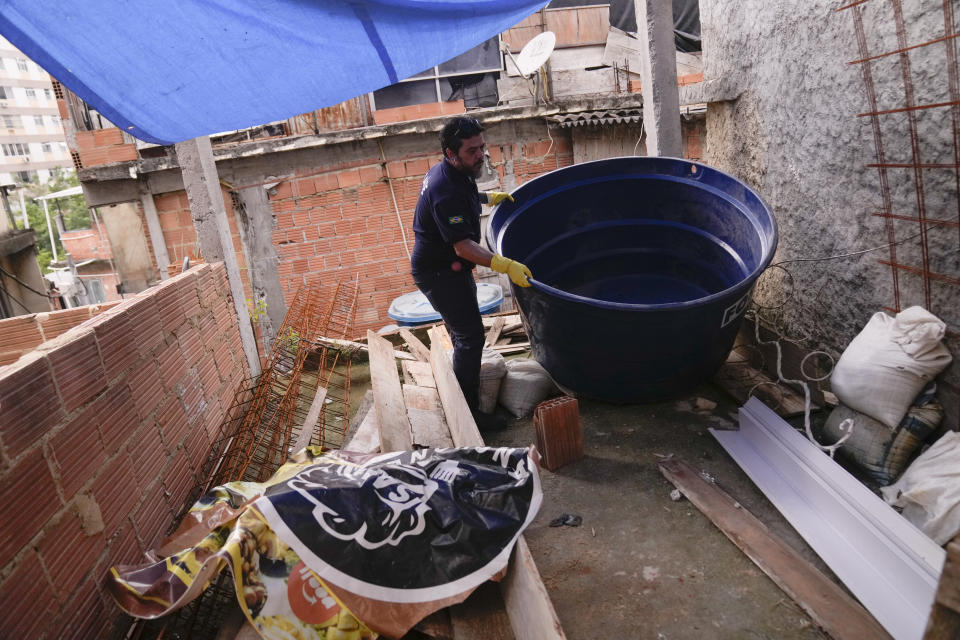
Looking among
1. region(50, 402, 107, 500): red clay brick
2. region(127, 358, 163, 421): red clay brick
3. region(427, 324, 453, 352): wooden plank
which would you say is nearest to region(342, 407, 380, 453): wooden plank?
region(427, 324, 453, 352): wooden plank

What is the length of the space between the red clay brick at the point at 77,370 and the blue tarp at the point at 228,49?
3.32 ft

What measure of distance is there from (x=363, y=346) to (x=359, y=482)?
9.72ft

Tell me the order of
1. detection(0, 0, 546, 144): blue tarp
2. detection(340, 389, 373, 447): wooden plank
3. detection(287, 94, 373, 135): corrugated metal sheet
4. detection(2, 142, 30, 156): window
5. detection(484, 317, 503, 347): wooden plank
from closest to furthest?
detection(0, 0, 546, 144): blue tarp < detection(340, 389, 373, 447): wooden plank < detection(484, 317, 503, 347): wooden plank < detection(287, 94, 373, 135): corrugated metal sheet < detection(2, 142, 30, 156): window

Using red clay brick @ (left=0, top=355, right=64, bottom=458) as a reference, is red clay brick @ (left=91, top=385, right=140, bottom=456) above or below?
below

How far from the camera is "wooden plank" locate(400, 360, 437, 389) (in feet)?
13.2

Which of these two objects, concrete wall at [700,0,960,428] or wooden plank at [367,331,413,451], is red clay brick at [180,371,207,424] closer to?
wooden plank at [367,331,413,451]

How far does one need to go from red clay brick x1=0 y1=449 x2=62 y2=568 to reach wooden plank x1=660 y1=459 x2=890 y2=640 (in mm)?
2394

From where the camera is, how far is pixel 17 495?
163 cm

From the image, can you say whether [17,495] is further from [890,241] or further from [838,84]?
[838,84]

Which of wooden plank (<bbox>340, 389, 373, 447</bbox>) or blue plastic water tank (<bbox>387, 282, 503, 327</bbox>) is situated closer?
wooden plank (<bbox>340, 389, 373, 447</bbox>)

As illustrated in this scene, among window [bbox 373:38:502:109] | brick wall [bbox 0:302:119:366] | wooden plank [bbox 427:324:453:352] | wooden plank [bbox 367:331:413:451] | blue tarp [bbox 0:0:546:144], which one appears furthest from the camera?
window [bbox 373:38:502:109]

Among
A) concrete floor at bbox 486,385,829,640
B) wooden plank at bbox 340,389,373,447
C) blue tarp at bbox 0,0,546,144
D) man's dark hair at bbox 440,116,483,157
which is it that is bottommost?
concrete floor at bbox 486,385,829,640

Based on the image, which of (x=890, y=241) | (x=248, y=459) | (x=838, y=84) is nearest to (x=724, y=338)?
(x=890, y=241)

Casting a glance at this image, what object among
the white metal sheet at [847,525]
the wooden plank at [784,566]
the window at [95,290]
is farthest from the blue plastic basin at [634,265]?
the window at [95,290]
